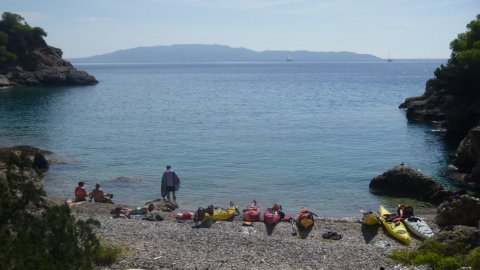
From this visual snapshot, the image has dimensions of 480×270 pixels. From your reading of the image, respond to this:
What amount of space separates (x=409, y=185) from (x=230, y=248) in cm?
1776

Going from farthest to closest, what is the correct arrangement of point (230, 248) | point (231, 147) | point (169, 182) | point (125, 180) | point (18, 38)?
1. point (18, 38)
2. point (231, 147)
3. point (125, 180)
4. point (169, 182)
5. point (230, 248)

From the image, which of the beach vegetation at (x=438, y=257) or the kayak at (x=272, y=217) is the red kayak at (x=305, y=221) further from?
the beach vegetation at (x=438, y=257)

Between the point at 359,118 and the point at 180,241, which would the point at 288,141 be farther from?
the point at 180,241

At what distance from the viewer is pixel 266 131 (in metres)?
59.3

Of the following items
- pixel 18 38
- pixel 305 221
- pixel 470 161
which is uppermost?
pixel 18 38

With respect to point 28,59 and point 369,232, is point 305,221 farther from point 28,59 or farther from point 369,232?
point 28,59

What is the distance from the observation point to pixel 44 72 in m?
121

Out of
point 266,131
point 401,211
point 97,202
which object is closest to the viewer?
point 401,211

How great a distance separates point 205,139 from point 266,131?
9.03m

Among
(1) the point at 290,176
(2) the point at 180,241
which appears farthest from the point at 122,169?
(2) the point at 180,241

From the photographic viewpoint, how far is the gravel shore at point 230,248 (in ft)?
56.1

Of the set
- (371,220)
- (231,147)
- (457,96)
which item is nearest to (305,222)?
(371,220)

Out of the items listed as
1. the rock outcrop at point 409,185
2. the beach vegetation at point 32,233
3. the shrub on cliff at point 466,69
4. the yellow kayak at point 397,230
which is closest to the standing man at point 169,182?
the yellow kayak at point 397,230

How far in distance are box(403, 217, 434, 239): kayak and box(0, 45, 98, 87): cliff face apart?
102 m
